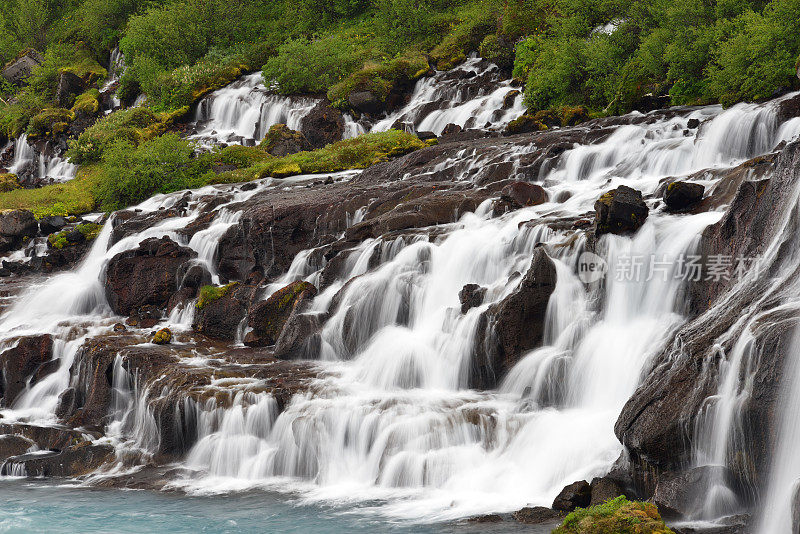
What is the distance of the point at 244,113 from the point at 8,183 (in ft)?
37.5

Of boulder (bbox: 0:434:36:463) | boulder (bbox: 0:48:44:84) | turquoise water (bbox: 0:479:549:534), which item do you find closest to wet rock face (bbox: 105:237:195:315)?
boulder (bbox: 0:434:36:463)

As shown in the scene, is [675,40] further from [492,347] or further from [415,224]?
[492,347]

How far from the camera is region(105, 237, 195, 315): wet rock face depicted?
2070cm

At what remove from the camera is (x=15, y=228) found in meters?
27.5

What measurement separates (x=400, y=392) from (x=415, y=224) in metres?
5.80

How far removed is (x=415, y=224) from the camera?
1834 cm

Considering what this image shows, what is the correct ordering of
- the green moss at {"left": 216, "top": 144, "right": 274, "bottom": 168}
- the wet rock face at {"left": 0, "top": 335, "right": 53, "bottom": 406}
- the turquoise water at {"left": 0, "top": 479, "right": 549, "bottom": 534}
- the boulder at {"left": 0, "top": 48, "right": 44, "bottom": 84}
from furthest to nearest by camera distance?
the boulder at {"left": 0, "top": 48, "right": 44, "bottom": 84}
the green moss at {"left": 216, "top": 144, "right": 274, "bottom": 168}
the wet rock face at {"left": 0, "top": 335, "right": 53, "bottom": 406}
the turquoise water at {"left": 0, "top": 479, "right": 549, "bottom": 534}

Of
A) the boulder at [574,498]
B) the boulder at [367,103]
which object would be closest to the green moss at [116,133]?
the boulder at [367,103]

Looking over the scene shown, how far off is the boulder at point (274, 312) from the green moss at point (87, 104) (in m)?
32.1

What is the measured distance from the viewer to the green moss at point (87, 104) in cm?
4478

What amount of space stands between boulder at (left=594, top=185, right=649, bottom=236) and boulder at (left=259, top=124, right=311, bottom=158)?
2116 cm

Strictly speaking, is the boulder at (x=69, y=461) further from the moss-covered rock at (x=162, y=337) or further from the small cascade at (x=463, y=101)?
the small cascade at (x=463, y=101)

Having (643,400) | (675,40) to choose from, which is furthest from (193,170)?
(643,400)

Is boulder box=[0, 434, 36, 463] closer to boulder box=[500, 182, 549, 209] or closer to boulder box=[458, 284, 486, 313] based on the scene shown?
boulder box=[458, 284, 486, 313]
